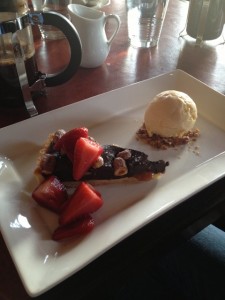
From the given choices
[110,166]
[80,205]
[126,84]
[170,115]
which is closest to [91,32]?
[126,84]

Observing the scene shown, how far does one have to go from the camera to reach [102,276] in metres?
0.52

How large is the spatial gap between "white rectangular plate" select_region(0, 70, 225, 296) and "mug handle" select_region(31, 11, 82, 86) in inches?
3.6

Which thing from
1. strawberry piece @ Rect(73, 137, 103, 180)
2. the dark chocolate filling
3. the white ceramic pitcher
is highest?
the white ceramic pitcher

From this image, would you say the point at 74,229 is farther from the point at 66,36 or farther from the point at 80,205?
the point at 66,36

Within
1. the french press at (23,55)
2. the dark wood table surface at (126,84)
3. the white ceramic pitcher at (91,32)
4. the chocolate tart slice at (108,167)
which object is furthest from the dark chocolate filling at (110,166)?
the white ceramic pitcher at (91,32)

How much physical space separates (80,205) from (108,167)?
0.14 m

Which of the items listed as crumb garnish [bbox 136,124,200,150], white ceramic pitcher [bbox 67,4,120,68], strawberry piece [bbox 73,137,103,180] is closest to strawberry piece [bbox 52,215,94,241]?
strawberry piece [bbox 73,137,103,180]

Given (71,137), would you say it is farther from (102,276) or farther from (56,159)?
(102,276)

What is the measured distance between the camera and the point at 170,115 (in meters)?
0.82

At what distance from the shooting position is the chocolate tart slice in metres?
0.70

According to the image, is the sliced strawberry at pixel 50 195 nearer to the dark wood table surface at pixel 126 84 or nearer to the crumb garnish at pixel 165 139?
the dark wood table surface at pixel 126 84

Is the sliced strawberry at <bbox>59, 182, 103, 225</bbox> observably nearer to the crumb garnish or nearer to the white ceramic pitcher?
the crumb garnish

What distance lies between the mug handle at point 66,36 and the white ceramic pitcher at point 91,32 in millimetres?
213

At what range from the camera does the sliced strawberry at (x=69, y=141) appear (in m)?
0.71
